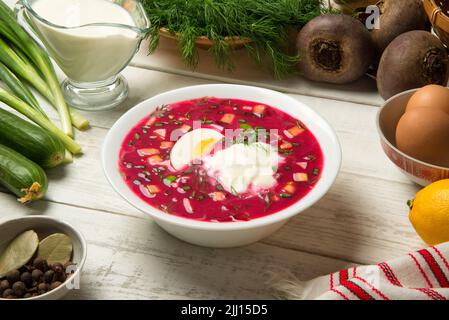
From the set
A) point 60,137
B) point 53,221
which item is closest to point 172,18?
point 60,137

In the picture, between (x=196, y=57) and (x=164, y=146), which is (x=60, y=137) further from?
(x=196, y=57)

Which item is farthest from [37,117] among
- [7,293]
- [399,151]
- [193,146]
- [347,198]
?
[399,151]

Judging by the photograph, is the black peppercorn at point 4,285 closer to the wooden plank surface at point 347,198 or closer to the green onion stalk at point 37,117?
the wooden plank surface at point 347,198

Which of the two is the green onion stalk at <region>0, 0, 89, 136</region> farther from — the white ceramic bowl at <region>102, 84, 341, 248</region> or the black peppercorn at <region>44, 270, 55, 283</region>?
the black peppercorn at <region>44, 270, 55, 283</region>

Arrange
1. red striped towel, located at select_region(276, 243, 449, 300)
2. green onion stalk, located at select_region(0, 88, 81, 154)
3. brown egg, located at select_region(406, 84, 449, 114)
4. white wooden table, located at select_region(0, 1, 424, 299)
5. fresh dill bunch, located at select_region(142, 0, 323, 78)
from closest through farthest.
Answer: red striped towel, located at select_region(276, 243, 449, 300)
white wooden table, located at select_region(0, 1, 424, 299)
brown egg, located at select_region(406, 84, 449, 114)
green onion stalk, located at select_region(0, 88, 81, 154)
fresh dill bunch, located at select_region(142, 0, 323, 78)

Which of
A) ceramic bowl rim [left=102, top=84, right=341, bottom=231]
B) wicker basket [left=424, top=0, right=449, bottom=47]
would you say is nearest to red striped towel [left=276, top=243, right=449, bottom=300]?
ceramic bowl rim [left=102, top=84, right=341, bottom=231]

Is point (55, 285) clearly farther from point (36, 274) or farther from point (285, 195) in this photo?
point (285, 195)
